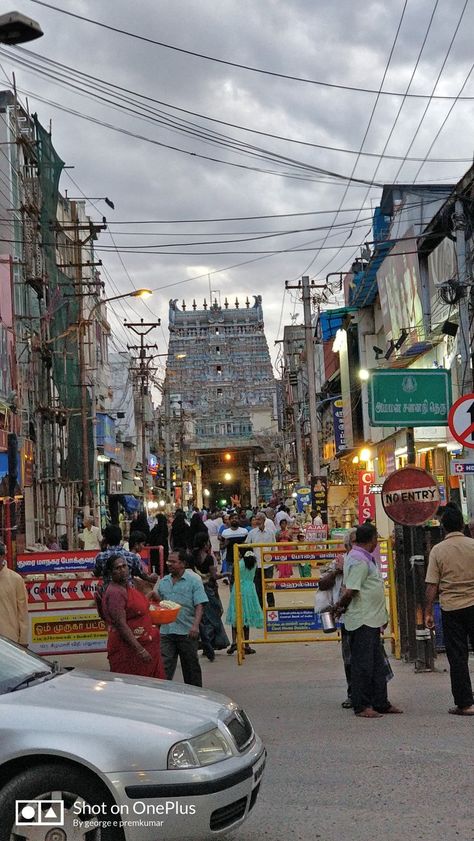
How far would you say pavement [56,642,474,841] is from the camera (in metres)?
5.67

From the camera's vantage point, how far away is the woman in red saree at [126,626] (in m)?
7.79

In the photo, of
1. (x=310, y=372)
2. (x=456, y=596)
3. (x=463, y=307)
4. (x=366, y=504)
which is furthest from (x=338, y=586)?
(x=310, y=372)

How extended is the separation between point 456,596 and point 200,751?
4.48 metres

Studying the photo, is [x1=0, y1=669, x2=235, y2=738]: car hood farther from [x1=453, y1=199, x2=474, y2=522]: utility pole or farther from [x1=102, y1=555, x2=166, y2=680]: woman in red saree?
[x1=453, y1=199, x2=474, y2=522]: utility pole

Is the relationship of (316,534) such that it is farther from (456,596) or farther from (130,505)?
(130,505)

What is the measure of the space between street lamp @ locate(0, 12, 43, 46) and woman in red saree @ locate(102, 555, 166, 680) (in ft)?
14.5

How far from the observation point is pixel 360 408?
39.3m

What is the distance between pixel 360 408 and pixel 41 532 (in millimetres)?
14283

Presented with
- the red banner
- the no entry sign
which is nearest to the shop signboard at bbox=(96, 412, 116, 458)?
the red banner

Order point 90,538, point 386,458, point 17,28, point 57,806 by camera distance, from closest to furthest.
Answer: point 57,806 < point 17,28 < point 90,538 < point 386,458

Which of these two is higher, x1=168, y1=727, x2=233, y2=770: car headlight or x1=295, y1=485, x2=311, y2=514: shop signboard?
x1=295, y1=485, x2=311, y2=514: shop signboard

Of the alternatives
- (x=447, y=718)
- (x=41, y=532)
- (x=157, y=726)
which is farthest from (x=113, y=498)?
(x=157, y=726)

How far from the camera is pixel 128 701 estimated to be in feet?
16.8

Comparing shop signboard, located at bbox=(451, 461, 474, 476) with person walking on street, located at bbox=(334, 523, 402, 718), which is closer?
person walking on street, located at bbox=(334, 523, 402, 718)
